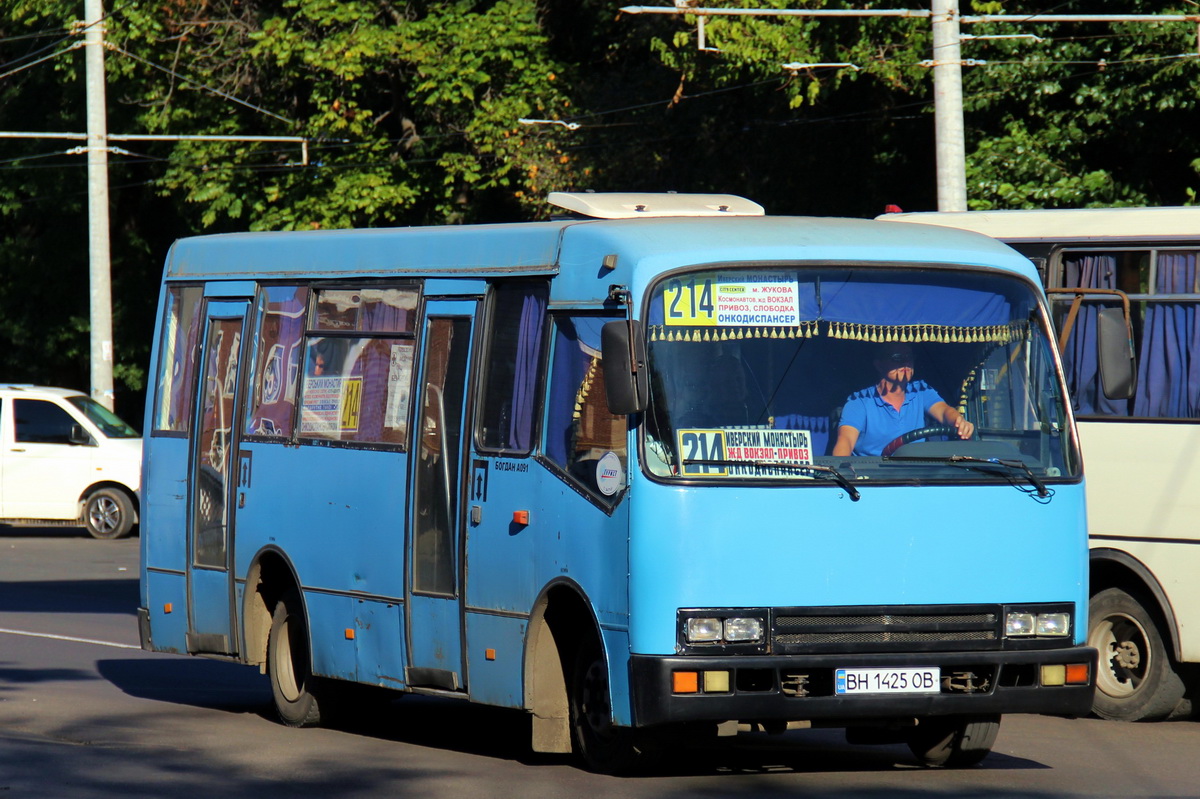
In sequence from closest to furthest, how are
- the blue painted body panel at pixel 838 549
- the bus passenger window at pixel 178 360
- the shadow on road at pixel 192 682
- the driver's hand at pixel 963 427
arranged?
1. the blue painted body panel at pixel 838 549
2. the driver's hand at pixel 963 427
3. the bus passenger window at pixel 178 360
4. the shadow on road at pixel 192 682

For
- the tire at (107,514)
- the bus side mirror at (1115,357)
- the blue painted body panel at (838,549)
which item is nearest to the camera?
the blue painted body panel at (838,549)

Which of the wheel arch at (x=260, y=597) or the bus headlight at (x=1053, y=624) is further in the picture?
the wheel arch at (x=260, y=597)

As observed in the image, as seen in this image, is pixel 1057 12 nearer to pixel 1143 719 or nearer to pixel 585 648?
pixel 1143 719

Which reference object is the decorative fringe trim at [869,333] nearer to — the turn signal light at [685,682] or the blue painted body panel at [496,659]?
the turn signal light at [685,682]

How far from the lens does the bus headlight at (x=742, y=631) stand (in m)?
7.76

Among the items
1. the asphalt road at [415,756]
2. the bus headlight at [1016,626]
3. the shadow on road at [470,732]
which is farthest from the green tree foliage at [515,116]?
the bus headlight at [1016,626]

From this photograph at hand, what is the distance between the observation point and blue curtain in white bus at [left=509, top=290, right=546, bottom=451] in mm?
8781

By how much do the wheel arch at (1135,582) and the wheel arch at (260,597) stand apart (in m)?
4.43

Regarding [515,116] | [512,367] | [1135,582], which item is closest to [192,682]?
[512,367]

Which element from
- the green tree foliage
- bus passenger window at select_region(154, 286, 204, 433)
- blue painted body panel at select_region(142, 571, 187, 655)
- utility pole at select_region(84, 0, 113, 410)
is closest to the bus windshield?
bus passenger window at select_region(154, 286, 204, 433)

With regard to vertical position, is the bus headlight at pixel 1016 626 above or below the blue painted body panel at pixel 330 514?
below

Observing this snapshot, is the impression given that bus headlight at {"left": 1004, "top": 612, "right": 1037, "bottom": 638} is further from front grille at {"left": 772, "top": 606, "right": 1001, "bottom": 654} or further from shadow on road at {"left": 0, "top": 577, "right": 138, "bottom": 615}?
shadow on road at {"left": 0, "top": 577, "right": 138, "bottom": 615}

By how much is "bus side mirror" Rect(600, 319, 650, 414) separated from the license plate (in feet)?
4.37

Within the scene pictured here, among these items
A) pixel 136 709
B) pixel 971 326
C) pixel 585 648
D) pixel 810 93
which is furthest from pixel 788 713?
pixel 810 93
